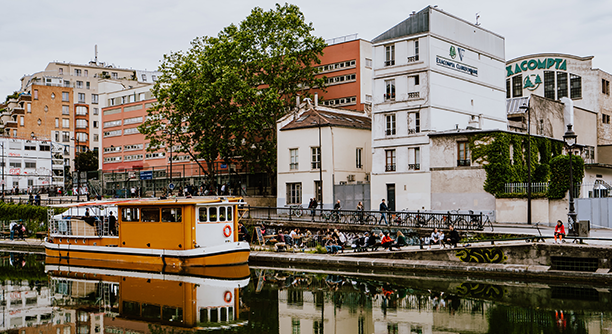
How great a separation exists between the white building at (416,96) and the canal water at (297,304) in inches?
646

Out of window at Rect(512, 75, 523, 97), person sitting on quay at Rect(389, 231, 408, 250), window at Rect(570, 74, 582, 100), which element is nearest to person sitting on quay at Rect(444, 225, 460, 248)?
person sitting on quay at Rect(389, 231, 408, 250)

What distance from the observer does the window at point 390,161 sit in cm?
4362

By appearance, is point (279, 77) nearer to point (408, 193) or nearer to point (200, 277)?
point (408, 193)

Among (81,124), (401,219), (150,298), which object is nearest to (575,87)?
(401,219)

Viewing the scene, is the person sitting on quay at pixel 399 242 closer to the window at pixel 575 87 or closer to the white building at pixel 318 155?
the white building at pixel 318 155

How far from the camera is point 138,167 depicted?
2852 inches

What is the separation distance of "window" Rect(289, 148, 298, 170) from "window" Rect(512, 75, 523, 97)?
2513 cm

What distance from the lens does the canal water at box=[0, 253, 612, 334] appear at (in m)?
17.9

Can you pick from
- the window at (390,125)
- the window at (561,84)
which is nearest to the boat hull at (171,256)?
the window at (390,125)

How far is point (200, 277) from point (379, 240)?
9.08 m

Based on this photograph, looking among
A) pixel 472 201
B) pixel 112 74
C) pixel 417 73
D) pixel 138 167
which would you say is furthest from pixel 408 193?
pixel 112 74

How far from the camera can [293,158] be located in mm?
48281

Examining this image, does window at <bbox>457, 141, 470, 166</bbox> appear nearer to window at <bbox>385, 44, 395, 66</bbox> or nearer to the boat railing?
window at <bbox>385, 44, 395, 66</bbox>

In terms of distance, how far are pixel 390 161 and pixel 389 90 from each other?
17.8 feet
